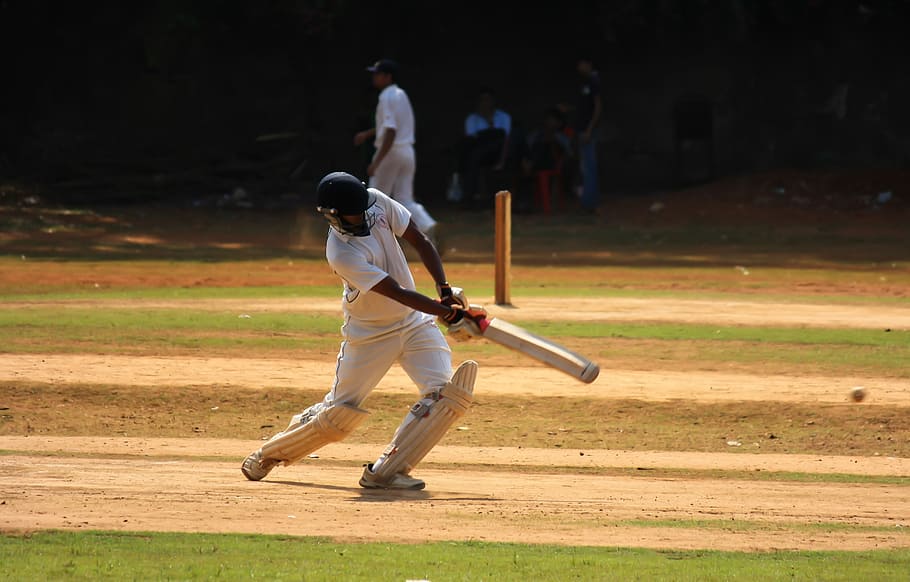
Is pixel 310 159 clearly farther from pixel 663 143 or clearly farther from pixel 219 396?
pixel 219 396

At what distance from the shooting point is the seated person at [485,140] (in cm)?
2662

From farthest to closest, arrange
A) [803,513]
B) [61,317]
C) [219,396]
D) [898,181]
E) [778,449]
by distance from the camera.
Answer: [898,181], [61,317], [219,396], [778,449], [803,513]

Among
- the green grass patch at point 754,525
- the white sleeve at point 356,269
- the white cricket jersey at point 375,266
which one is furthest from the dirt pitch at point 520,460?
the white sleeve at point 356,269

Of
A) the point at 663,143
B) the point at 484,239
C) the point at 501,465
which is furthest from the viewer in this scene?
the point at 663,143

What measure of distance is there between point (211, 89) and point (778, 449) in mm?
22397

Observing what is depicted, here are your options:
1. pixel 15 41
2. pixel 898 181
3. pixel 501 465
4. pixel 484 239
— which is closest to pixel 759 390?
pixel 501 465

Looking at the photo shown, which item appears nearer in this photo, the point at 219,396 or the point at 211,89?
the point at 219,396

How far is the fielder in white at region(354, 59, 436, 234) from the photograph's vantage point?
1706 cm

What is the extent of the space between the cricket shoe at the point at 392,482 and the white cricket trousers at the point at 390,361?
425 millimetres

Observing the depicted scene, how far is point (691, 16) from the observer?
28562mm

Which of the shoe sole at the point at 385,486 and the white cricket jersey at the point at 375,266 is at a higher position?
the white cricket jersey at the point at 375,266

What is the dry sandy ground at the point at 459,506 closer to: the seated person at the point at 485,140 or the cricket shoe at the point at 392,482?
the cricket shoe at the point at 392,482

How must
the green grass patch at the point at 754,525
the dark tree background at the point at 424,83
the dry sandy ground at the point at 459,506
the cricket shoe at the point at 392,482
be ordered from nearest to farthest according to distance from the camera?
the dry sandy ground at the point at 459,506
the green grass patch at the point at 754,525
the cricket shoe at the point at 392,482
the dark tree background at the point at 424,83

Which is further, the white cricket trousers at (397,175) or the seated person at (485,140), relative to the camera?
the seated person at (485,140)
